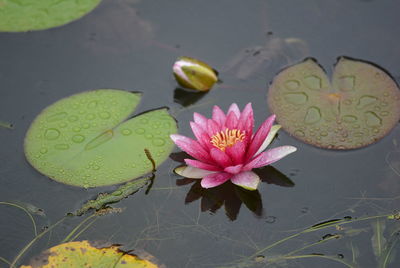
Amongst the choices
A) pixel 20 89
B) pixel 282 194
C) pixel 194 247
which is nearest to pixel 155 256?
pixel 194 247

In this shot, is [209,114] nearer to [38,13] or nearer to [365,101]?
[365,101]

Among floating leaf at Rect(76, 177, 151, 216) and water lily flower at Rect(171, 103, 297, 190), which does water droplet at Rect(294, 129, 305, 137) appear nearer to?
water lily flower at Rect(171, 103, 297, 190)

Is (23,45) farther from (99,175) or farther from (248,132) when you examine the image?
(248,132)

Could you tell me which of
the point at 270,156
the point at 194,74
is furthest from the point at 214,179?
the point at 194,74

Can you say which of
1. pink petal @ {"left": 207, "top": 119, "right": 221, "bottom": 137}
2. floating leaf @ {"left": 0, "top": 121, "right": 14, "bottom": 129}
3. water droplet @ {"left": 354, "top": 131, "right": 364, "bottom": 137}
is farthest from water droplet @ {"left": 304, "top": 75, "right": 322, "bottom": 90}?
floating leaf @ {"left": 0, "top": 121, "right": 14, "bottom": 129}

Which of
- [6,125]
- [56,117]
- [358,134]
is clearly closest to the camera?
[358,134]

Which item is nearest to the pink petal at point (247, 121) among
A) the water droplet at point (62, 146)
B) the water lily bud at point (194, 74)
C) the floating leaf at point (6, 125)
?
the water lily bud at point (194, 74)
